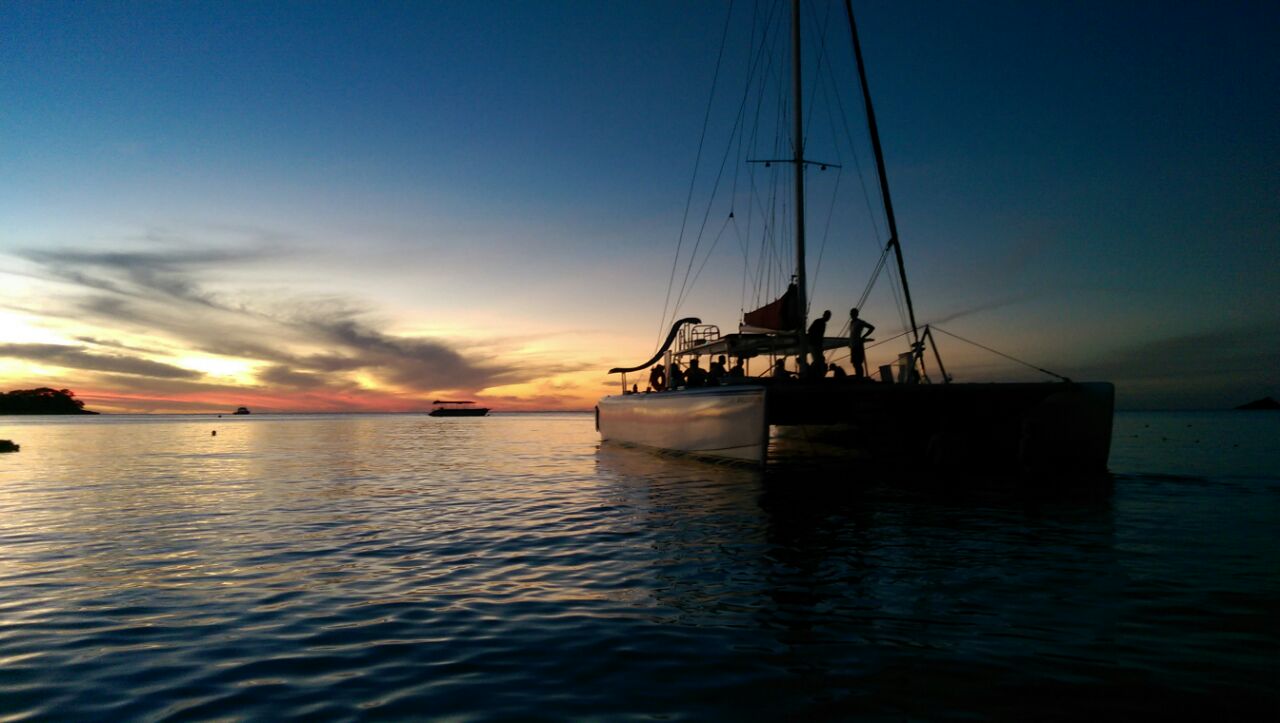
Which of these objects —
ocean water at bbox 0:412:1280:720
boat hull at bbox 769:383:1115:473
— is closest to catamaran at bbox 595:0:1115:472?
boat hull at bbox 769:383:1115:473

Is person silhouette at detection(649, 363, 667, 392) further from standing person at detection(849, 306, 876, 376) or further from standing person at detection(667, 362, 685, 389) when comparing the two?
standing person at detection(849, 306, 876, 376)

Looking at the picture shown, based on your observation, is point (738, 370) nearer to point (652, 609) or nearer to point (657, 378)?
point (657, 378)

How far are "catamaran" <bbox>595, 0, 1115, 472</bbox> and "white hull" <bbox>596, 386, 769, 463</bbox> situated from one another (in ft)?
0.13

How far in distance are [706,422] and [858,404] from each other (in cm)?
396

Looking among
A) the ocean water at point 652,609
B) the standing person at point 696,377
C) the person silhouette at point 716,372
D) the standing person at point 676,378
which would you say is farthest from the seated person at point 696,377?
the ocean water at point 652,609

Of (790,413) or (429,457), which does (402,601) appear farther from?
(429,457)

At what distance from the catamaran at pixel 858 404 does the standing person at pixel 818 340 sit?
0.04 m

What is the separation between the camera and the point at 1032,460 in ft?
54.3

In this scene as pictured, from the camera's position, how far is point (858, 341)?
63.2 ft

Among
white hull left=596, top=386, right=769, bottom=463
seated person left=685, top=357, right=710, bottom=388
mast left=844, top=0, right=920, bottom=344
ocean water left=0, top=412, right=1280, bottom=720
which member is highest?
mast left=844, top=0, right=920, bottom=344

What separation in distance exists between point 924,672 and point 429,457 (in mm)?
24915

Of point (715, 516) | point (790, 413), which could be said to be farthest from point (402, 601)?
point (790, 413)

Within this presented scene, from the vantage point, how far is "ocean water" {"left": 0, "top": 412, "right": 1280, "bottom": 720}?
375 cm

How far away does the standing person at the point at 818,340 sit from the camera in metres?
19.3
